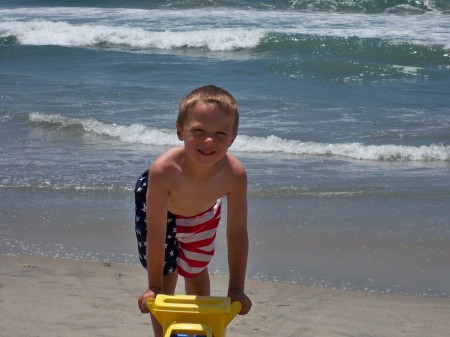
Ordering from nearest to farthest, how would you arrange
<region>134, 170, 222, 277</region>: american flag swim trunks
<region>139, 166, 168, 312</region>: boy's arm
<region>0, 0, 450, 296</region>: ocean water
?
1. <region>139, 166, 168, 312</region>: boy's arm
2. <region>134, 170, 222, 277</region>: american flag swim trunks
3. <region>0, 0, 450, 296</region>: ocean water

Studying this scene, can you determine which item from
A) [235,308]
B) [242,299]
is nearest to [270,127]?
[242,299]

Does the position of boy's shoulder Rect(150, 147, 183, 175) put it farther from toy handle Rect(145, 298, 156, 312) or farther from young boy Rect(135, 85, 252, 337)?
toy handle Rect(145, 298, 156, 312)

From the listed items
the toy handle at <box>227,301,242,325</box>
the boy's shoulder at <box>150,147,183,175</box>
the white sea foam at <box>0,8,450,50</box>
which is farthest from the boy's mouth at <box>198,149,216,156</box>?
the white sea foam at <box>0,8,450,50</box>

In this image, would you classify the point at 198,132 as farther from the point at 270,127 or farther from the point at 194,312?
the point at 270,127

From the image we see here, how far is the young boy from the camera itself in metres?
2.80

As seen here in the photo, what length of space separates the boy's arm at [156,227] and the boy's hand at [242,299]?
0.79ft

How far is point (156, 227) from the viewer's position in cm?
301

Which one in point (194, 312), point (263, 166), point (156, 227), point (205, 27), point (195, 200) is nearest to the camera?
point (194, 312)

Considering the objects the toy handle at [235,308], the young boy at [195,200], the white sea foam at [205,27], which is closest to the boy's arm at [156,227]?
the young boy at [195,200]

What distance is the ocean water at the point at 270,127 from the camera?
5.64 metres

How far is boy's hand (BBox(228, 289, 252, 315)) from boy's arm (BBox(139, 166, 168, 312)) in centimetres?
24

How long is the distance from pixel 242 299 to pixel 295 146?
591 centimetres

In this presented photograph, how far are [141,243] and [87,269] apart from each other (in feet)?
5.68

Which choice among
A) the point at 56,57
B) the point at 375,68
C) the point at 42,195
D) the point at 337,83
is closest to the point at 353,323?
the point at 42,195
